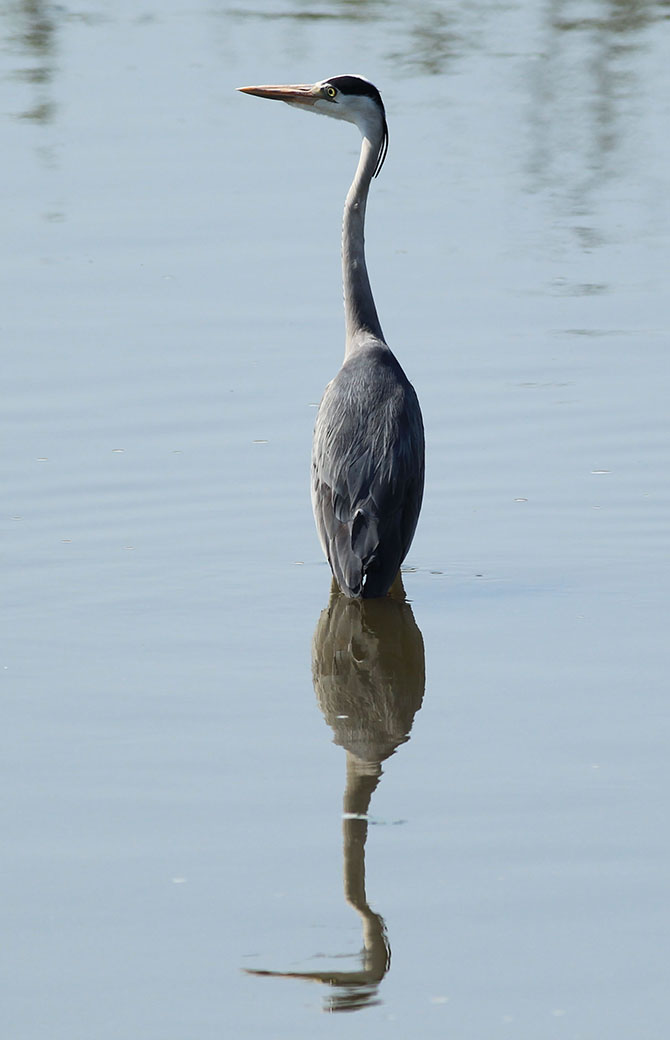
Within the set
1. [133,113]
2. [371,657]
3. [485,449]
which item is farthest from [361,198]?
[133,113]

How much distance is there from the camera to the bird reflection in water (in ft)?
13.8

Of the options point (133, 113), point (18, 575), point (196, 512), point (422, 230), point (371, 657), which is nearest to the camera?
point (371, 657)

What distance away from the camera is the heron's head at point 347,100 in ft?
25.1

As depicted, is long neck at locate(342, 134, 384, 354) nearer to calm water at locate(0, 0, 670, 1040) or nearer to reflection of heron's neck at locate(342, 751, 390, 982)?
calm water at locate(0, 0, 670, 1040)

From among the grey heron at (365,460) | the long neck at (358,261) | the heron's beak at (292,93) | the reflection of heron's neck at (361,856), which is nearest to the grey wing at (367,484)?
the grey heron at (365,460)

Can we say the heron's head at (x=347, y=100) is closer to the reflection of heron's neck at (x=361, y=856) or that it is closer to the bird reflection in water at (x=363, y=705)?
the bird reflection in water at (x=363, y=705)

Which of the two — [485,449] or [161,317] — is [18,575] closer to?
[485,449]

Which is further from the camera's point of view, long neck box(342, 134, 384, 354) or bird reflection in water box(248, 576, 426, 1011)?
long neck box(342, 134, 384, 354)

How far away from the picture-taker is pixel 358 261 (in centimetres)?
760

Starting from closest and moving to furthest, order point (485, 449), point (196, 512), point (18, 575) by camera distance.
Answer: point (18, 575) < point (196, 512) < point (485, 449)

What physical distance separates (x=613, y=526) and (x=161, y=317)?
3453mm

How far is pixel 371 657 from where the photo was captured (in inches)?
249

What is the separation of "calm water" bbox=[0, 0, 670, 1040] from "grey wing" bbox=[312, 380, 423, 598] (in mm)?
244

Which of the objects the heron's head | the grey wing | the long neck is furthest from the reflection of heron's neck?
the heron's head
